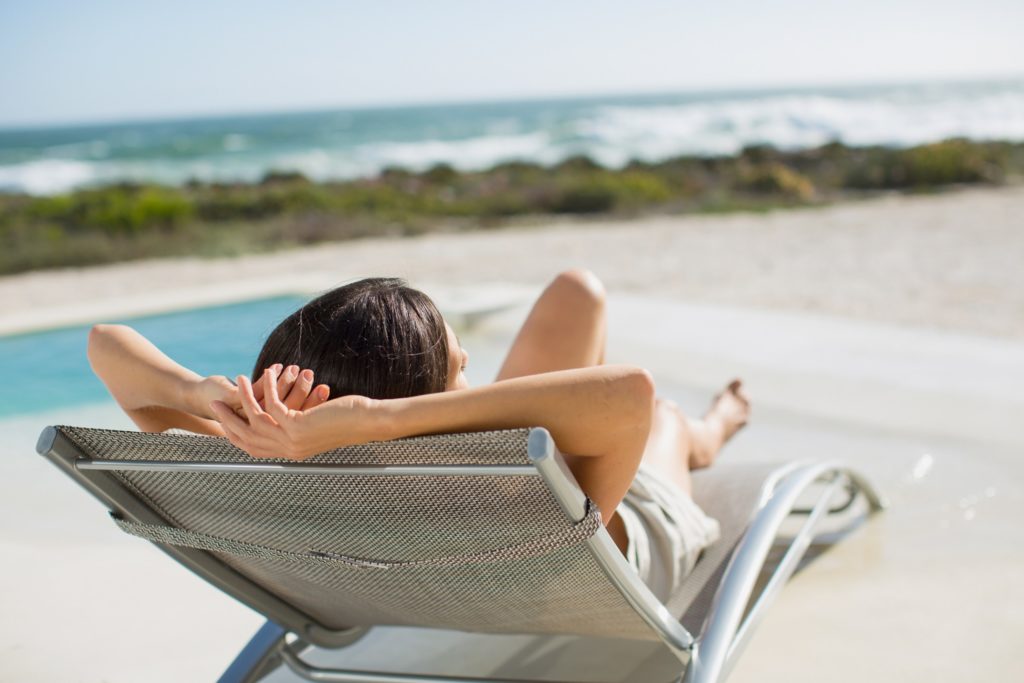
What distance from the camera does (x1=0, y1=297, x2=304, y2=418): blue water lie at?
4.54 m

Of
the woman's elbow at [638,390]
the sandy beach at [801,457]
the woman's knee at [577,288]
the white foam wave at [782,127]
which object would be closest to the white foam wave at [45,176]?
the white foam wave at [782,127]

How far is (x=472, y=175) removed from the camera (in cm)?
2125

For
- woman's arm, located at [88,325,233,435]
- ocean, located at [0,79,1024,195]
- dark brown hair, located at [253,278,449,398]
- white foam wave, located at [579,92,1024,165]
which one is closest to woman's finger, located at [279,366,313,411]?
dark brown hair, located at [253,278,449,398]

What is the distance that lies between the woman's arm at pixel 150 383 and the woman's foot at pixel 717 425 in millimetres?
1311

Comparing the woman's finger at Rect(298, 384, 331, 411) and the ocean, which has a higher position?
the woman's finger at Rect(298, 384, 331, 411)

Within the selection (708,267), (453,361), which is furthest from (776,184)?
(453,361)

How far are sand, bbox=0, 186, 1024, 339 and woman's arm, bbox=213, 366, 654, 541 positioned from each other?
519 cm

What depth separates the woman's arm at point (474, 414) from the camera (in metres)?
1.17

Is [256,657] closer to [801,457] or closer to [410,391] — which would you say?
[410,391]

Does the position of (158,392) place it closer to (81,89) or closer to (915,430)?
(915,430)

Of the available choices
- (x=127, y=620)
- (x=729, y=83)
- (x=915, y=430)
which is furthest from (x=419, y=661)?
(x=729, y=83)

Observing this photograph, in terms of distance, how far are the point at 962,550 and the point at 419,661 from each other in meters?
1.52

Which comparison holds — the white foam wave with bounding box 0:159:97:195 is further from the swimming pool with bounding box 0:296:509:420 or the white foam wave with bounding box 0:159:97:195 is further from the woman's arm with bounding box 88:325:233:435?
the woman's arm with bounding box 88:325:233:435

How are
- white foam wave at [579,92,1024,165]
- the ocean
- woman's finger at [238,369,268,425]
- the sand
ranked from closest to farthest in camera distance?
woman's finger at [238,369,268,425]
the sand
the ocean
white foam wave at [579,92,1024,165]
